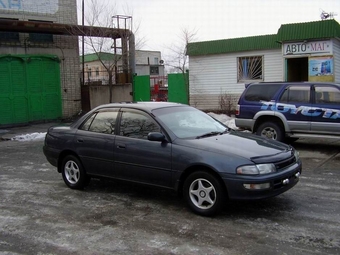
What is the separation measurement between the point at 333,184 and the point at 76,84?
601 inches

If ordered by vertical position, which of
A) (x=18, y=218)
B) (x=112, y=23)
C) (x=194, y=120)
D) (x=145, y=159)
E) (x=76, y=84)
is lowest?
(x=18, y=218)

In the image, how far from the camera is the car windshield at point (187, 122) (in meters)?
5.88

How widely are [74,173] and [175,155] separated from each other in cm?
230

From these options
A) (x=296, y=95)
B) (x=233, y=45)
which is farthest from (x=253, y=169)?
(x=233, y=45)

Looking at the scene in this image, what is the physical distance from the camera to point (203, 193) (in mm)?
5266

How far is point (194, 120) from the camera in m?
6.37

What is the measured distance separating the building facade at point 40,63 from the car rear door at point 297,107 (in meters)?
11.6

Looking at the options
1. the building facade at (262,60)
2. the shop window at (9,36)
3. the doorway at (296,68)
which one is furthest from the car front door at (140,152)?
the shop window at (9,36)

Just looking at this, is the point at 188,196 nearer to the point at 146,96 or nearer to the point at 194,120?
the point at 194,120

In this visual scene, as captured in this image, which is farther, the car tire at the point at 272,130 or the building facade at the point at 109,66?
the building facade at the point at 109,66

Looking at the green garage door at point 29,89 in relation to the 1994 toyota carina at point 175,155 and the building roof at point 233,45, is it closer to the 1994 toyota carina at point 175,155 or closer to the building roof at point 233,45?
the building roof at point 233,45

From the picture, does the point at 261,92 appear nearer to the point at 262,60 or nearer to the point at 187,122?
the point at 187,122

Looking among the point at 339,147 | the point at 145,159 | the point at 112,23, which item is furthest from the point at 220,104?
the point at 145,159

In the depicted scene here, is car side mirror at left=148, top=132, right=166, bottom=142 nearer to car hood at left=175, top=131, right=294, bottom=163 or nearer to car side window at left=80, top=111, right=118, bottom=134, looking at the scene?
car hood at left=175, top=131, right=294, bottom=163
